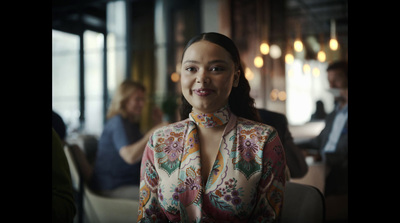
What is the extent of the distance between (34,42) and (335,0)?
1.11 metres

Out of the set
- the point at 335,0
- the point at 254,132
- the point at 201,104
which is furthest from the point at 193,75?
the point at 335,0

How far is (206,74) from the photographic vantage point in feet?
2.72

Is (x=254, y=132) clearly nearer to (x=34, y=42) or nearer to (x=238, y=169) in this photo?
(x=238, y=169)

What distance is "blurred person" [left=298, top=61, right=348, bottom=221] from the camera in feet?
3.91

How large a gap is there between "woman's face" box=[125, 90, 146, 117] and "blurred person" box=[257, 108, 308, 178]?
90cm

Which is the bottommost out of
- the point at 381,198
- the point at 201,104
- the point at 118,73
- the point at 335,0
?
the point at 381,198

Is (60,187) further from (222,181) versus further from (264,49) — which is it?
(264,49)

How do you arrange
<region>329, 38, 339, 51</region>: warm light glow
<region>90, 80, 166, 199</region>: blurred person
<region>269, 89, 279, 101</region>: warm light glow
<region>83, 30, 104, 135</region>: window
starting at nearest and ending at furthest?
<region>269, 89, 279, 101</region>: warm light glow
<region>329, 38, 339, 51</region>: warm light glow
<region>90, 80, 166, 199</region>: blurred person
<region>83, 30, 104, 135</region>: window

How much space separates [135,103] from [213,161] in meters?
1.06

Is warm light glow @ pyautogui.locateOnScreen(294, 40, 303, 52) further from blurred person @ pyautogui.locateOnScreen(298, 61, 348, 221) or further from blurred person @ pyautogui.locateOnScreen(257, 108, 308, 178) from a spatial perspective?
blurred person @ pyautogui.locateOnScreen(257, 108, 308, 178)

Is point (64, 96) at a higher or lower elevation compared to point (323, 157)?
higher

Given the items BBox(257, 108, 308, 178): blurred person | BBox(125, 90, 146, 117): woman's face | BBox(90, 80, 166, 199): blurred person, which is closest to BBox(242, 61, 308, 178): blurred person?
BBox(257, 108, 308, 178): blurred person

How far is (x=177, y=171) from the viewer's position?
861 millimetres

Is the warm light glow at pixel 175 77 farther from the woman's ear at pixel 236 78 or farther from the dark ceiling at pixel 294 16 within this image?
the woman's ear at pixel 236 78
